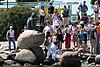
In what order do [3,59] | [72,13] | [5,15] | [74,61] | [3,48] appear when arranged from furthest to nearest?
[72,13], [5,15], [3,48], [3,59], [74,61]

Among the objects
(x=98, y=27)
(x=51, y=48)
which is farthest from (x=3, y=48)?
(x=98, y=27)

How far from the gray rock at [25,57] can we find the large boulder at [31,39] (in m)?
0.39

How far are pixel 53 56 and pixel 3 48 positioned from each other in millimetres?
5350

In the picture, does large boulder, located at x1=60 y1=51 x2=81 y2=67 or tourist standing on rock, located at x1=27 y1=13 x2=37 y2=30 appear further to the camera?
tourist standing on rock, located at x1=27 y1=13 x2=37 y2=30

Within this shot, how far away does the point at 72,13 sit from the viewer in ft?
129

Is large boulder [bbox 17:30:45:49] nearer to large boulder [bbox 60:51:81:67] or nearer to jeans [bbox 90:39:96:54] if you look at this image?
large boulder [bbox 60:51:81:67]

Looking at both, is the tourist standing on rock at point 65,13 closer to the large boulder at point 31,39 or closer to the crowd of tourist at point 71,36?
the crowd of tourist at point 71,36

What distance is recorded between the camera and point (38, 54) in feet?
79.3

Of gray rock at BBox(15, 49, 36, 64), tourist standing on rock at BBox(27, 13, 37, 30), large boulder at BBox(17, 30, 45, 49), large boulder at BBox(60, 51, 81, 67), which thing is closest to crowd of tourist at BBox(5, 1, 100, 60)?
tourist standing on rock at BBox(27, 13, 37, 30)

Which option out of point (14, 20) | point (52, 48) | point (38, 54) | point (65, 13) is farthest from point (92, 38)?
point (14, 20)

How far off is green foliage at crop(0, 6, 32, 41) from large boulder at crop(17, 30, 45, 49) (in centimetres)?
924

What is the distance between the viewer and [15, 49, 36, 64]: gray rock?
2403cm

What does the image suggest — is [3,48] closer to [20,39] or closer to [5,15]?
[20,39]

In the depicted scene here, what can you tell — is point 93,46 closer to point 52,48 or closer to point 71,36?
point 71,36
